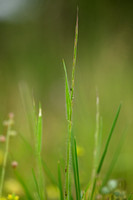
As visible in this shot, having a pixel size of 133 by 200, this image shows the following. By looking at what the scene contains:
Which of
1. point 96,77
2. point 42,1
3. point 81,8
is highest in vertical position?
point 42,1

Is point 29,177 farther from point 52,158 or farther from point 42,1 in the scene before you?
point 42,1

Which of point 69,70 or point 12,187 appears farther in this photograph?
point 69,70

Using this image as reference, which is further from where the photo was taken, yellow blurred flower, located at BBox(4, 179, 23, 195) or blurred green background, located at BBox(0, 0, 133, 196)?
blurred green background, located at BBox(0, 0, 133, 196)

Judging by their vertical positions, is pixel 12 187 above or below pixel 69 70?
below

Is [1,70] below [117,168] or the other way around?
the other way around

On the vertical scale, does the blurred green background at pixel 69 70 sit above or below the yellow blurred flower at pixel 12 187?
above

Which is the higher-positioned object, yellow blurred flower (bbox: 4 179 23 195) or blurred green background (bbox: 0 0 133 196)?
blurred green background (bbox: 0 0 133 196)

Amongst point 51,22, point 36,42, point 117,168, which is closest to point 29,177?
point 117,168

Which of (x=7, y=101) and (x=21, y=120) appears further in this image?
(x=7, y=101)
